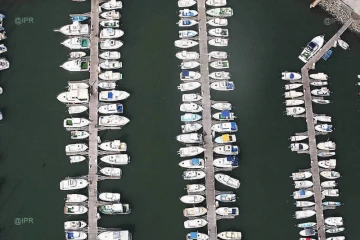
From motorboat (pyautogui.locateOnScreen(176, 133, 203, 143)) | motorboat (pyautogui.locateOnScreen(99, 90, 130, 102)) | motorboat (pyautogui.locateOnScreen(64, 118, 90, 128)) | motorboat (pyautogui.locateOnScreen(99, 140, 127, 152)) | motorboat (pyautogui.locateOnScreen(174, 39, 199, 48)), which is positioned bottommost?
motorboat (pyautogui.locateOnScreen(99, 140, 127, 152))

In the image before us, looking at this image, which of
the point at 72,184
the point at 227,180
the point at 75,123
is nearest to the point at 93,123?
the point at 75,123

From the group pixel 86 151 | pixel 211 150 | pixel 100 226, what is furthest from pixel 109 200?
pixel 211 150

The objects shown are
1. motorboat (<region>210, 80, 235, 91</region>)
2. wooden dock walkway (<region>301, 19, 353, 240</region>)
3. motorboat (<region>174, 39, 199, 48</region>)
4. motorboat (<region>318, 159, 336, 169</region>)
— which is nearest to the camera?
wooden dock walkway (<region>301, 19, 353, 240</region>)

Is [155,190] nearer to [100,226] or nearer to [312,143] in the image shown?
[100,226]

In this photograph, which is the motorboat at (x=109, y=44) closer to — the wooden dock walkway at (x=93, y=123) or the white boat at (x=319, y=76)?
the wooden dock walkway at (x=93, y=123)

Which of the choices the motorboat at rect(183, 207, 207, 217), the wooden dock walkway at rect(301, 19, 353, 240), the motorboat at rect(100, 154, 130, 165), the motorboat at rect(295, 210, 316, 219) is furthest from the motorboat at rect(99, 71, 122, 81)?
the motorboat at rect(295, 210, 316, 219)

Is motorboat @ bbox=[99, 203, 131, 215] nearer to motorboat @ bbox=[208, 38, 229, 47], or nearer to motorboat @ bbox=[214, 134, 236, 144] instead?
motorboat @ bbox=[214, 134, 236, 144]

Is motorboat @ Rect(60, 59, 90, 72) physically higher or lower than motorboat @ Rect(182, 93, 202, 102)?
higher

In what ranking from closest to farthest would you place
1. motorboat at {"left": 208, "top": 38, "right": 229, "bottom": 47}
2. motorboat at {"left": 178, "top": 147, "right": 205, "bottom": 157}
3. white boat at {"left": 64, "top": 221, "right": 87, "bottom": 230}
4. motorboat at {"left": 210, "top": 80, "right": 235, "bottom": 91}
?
white boat at {"left": 64, "top": 221, "right": 87, "bottom": 230} < motorboat at {"left": 178, "top": 147, "right": 205, "bottom": 157} < motorboat at {"left": 210, "top": 80, "right": 235, "bottom": 91} < motorboat at {"left": 208, "top": 38, "right": 229, "bottom": 47}
